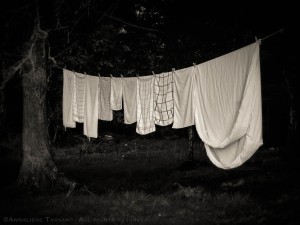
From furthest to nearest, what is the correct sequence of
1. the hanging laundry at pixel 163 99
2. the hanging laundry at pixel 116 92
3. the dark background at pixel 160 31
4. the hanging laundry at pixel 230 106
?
1. the dark background at pixel 160 31
2. the hanging laundry at pixel 116 92
3. the hanging laundry at pixel 163 99
4. the hanging laundry at pixel 230 106

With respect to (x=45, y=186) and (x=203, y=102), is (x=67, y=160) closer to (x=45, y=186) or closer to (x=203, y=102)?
(x=45, y=186)

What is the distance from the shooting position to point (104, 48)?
14.2 metres

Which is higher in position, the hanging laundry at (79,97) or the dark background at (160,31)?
the dark background at (160,31)

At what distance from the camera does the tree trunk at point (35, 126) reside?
7.98m

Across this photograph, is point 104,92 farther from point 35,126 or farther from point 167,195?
point 167,195

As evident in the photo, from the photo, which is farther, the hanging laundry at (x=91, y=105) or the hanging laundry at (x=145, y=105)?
the hanging laundry at (x=91, y=105)

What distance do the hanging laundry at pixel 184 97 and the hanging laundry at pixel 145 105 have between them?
2.98 ft

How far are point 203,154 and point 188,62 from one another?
4.49 metres

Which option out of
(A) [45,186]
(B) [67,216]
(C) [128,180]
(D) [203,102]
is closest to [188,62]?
(C) [128,180]

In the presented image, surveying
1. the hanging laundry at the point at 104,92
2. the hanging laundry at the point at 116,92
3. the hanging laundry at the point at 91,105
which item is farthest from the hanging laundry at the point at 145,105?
the hanging laundry at the point at 91,105

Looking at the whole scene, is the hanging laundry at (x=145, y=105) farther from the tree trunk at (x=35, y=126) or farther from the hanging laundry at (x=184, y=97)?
the tree trunk at (x=35, y=126)

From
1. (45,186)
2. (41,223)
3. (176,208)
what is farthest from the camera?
(45,186)

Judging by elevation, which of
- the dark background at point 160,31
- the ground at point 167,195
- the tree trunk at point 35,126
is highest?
the dark background at point 160,31

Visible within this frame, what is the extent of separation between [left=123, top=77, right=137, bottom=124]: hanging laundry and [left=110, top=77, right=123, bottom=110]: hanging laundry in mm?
184
